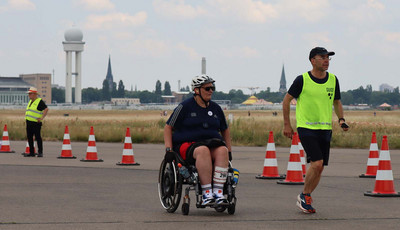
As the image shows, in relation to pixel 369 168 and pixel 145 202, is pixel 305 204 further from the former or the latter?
pixel 369 168

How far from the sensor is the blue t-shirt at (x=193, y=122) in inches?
387

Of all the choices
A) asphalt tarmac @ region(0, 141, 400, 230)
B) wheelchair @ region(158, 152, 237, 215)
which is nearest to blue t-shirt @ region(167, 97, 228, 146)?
wheelchair @ region(158, 152, 237, 215)

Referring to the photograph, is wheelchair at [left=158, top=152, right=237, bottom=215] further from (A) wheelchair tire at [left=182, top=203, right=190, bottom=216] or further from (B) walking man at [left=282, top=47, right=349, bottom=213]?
(B) walking man at [left=282, top=47, right=349, bottom=213]

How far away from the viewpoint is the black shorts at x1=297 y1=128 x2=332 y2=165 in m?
10.0

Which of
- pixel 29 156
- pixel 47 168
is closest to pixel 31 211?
pixel 47 168

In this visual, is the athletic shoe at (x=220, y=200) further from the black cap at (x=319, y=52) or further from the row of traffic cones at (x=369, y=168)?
the row of traffic cones at (x=369, y=168)

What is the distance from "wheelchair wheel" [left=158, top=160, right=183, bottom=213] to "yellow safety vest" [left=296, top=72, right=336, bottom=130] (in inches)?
61.8

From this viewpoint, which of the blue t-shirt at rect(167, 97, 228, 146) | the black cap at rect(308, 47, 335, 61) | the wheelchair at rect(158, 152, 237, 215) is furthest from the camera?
the black cap at rect(308, 47, 335, 61)

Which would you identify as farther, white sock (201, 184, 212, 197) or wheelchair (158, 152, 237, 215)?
A: wheelchair (158, 152, 237, 215)

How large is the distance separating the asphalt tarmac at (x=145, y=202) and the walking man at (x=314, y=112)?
52 centimetres

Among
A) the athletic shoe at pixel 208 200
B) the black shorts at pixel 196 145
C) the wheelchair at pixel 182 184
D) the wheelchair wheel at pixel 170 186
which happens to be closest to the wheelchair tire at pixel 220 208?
the wheelchair at pixel 182 184

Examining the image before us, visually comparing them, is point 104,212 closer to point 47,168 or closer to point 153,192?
point 153,192

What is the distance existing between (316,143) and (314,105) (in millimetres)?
A: 451

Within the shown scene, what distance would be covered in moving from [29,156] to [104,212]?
12182mm
